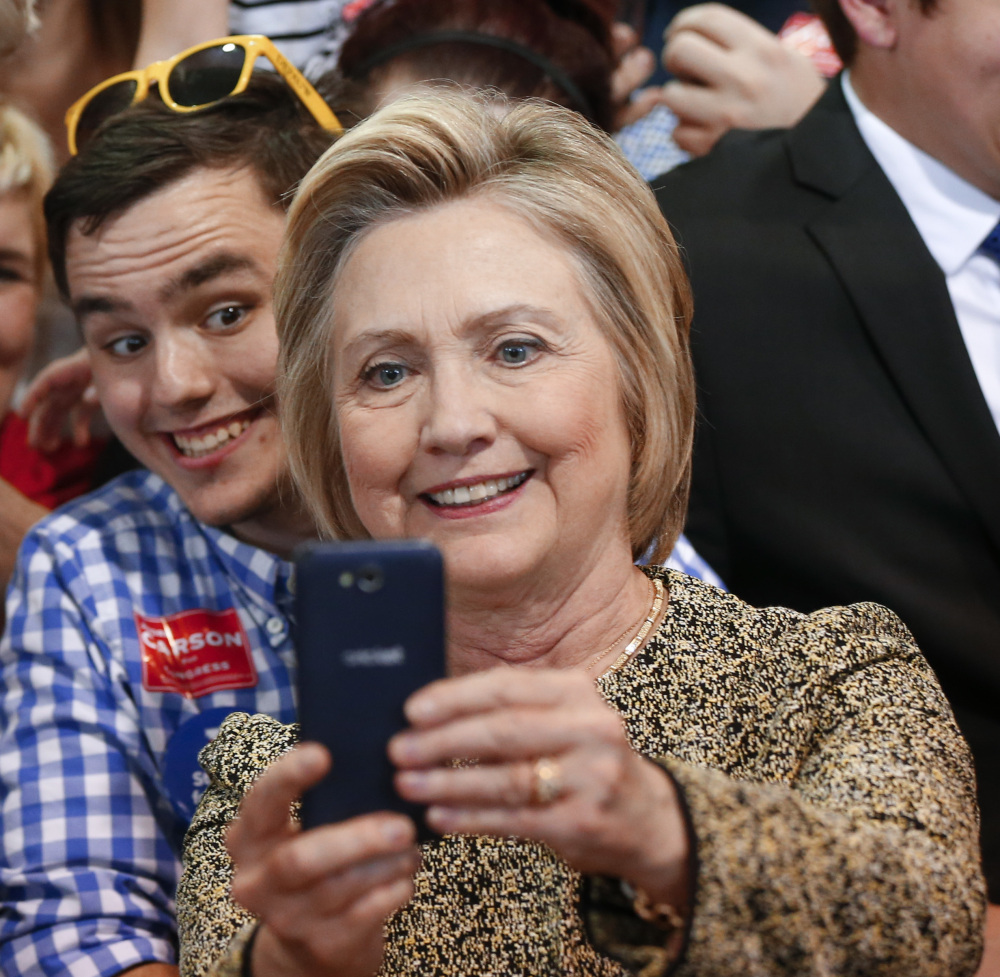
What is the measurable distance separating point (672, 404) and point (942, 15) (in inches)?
34.5

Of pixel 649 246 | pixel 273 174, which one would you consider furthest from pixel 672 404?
pixel 273 174

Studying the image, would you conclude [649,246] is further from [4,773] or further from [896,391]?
[4,773]

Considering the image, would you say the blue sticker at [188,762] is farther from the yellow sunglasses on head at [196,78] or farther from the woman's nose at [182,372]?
the yellow sunglasses on head at [196,78]

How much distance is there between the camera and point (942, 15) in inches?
69.3

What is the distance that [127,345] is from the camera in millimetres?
1694

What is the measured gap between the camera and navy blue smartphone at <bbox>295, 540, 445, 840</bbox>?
2.64 ft

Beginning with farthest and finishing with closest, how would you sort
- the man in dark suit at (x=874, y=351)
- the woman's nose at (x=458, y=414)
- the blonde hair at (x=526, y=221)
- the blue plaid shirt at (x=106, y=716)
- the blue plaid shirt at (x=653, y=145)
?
the blue plaid shirt at (x=653, y=145) < the man in dark suit at (x=874, y=351) < the blue plaid shirt at (x=106, y=716) < the blonde hair at (x=526, y=221) < the woman's nose at (x=458, y=414)

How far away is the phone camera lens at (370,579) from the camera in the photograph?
0.80m

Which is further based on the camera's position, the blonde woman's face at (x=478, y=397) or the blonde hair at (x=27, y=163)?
the blonde hair at (x=27, y=163)

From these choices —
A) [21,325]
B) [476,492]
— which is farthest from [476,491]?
[21,325]

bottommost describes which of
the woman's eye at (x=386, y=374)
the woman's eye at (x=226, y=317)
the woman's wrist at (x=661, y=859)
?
the woman's eye at (x=226, y=317)

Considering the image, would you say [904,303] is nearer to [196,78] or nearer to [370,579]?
[196,78]

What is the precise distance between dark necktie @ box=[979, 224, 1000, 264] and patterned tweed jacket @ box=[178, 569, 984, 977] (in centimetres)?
77

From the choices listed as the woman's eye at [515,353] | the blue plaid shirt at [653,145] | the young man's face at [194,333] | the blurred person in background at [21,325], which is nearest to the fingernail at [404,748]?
the woman's eye at [515,353]
